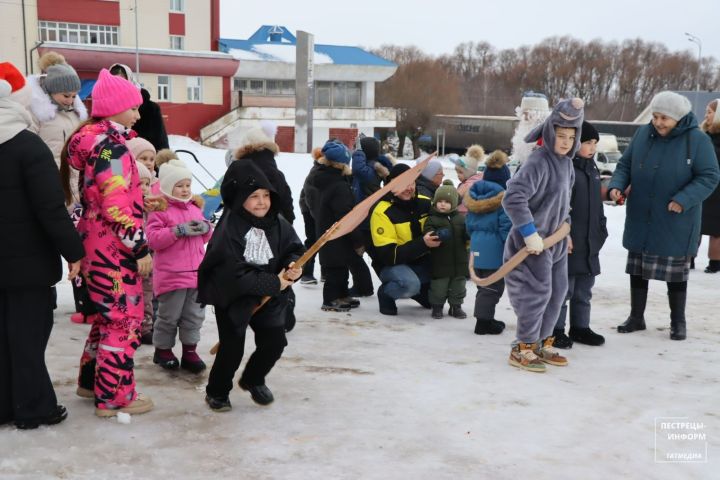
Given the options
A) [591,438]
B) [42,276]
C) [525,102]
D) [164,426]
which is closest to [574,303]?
[591,438]

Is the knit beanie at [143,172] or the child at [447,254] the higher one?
the knit beanie at [143,172]

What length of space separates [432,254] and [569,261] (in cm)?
144

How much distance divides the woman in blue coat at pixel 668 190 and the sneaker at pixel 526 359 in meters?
1.57

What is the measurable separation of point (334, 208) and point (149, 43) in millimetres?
37999

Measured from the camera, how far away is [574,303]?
250 inches

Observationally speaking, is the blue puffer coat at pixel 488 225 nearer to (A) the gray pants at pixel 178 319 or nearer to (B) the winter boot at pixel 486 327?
(B) the winter boot at pixel 486 327

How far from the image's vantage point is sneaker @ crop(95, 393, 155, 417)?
420cm

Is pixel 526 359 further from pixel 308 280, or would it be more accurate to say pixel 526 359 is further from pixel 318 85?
pixel 318 85

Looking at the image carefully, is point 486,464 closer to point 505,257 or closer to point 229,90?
point 505,257

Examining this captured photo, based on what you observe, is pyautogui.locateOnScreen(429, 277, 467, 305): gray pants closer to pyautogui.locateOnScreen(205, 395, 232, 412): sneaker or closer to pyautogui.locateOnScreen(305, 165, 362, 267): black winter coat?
pyautogui.locateOnScreen(305, 165, 362, 267): black winter coat

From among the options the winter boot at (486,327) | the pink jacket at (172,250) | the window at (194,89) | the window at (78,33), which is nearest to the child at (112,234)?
the pink jacket at (172,250)

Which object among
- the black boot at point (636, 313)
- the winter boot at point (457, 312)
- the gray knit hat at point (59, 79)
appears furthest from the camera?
the winter boot at point (457, 312)

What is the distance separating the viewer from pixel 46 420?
4.03m

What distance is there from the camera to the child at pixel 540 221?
541cm
